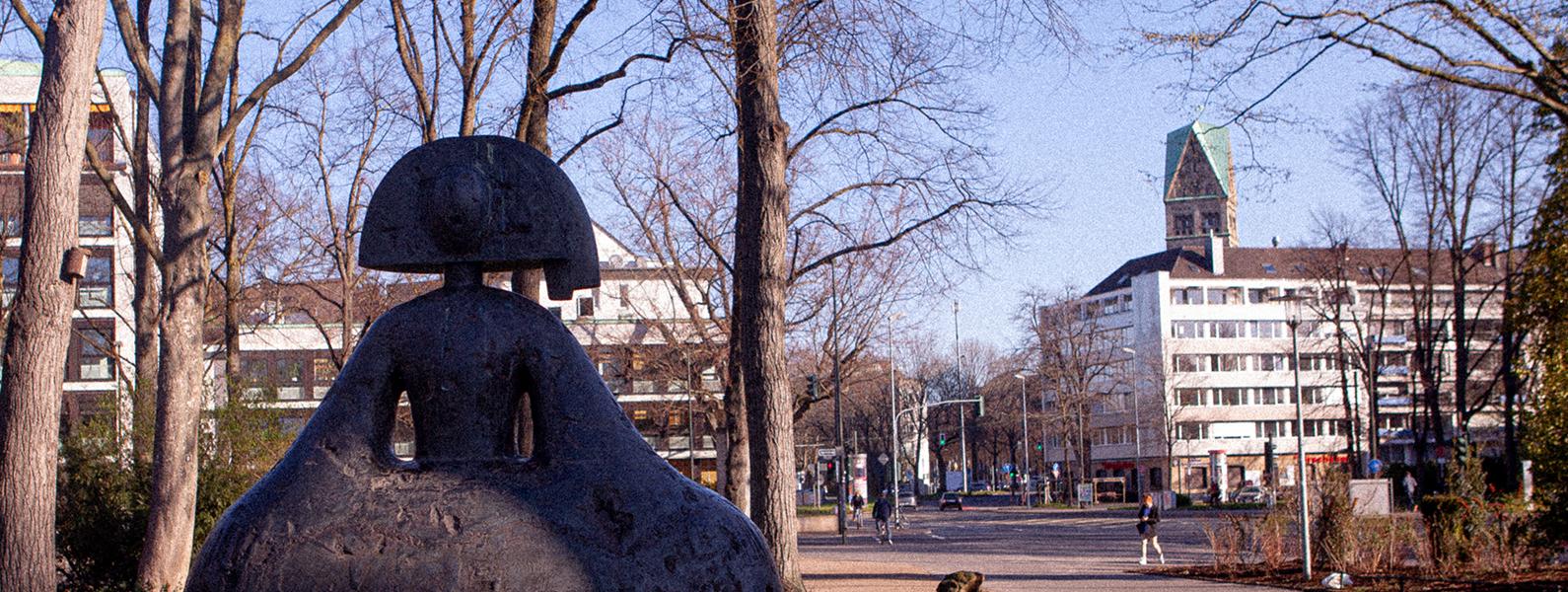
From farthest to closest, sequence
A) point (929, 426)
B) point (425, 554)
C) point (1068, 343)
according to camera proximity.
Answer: point (929, 426)
point (1068, 343)
point (425, 554)

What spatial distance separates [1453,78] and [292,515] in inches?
474

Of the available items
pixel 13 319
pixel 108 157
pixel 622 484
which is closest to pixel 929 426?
pixel 108 157

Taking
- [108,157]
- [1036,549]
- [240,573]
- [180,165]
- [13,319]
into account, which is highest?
[108,157]

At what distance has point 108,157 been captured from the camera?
46188 millimetres

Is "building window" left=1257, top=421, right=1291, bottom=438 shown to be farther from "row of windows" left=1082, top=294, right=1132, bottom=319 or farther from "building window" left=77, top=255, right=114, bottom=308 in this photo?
"building window" left=77, top=255, right=114, bottom=308

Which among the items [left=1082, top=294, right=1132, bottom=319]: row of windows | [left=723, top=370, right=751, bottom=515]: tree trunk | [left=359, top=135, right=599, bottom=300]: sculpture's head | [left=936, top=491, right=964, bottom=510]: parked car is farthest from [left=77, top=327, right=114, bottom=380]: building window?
[left=1082, top=294, right=1132, bottom=319]: row of windows

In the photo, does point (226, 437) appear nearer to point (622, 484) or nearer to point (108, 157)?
point (622, 484)

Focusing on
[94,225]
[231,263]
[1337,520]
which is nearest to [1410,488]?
[1337,520]

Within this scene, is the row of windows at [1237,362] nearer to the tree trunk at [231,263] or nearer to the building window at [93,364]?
the building window at [93,364]

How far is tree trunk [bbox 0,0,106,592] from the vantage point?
1064 cm

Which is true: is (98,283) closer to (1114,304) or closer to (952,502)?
(952,502)

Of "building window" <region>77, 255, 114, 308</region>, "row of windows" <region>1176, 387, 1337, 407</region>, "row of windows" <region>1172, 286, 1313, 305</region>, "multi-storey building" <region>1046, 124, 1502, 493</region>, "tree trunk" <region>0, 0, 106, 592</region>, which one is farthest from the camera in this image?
"row of windows" <region>1172, 286, 1313, 305</region>

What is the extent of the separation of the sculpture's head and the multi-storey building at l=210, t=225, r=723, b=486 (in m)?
16.2

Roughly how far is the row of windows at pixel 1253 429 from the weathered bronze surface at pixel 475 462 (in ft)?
287
